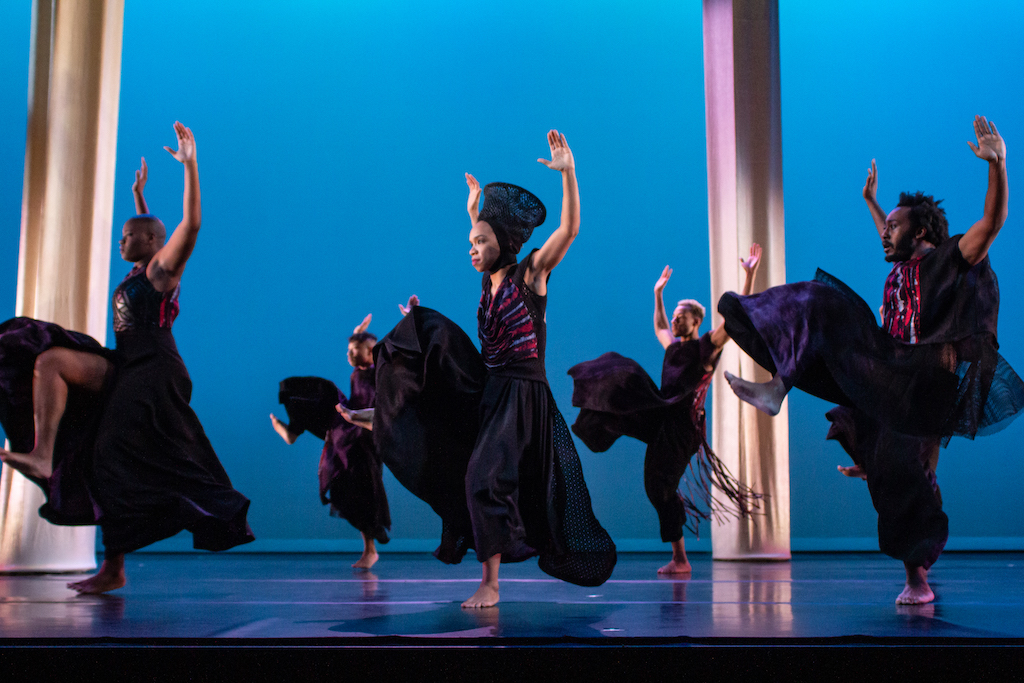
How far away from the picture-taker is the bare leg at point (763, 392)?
259 centimetres

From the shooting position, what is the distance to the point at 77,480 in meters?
3.23

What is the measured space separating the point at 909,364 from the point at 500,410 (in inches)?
50.5

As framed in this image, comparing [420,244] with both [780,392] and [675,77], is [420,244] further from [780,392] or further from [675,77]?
[780,392]

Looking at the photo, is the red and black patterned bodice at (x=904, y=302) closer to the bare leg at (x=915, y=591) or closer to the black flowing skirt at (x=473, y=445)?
the bare leg at (x=915, y=591)

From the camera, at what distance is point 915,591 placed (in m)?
2.71

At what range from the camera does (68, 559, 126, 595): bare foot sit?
3.17 metres

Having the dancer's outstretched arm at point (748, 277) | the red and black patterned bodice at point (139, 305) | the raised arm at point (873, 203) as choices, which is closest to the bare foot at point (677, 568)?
the dancer's outstretched arm at point (748, 277)

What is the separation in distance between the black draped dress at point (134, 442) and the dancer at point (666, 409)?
1991 mm

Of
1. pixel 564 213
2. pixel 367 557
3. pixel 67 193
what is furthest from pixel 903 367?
pixel 67 193

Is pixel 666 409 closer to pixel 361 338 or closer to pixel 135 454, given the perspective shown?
pixel 361 338

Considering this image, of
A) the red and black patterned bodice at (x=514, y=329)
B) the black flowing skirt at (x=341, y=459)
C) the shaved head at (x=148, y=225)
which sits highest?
the shaved head at (x=148, y=225)

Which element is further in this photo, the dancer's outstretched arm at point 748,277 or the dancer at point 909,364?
the dancer's outstretched arm at point 748,277

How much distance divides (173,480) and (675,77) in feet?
18.6

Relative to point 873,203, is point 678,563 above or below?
below
